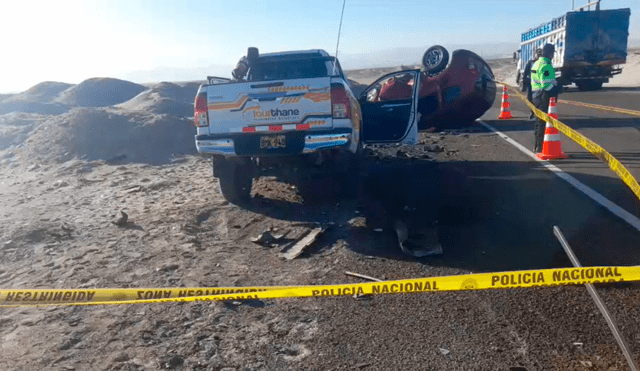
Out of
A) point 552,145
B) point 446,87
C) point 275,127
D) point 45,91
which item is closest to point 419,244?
point 275,127

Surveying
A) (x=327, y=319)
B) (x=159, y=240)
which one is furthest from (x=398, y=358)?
(x=159, y=240)

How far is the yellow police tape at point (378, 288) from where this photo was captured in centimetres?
323

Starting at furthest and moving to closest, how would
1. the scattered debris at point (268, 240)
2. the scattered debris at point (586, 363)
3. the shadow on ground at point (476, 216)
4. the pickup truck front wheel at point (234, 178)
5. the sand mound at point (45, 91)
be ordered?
1. the sand mound at point (45, 91)
2. the pickup truck front wheel at point (234, 178)
3. the scattered debris at point (268, 240)
4. the shadow on ground at point (476, 216)
5. the scattered debris at point (586, 363)

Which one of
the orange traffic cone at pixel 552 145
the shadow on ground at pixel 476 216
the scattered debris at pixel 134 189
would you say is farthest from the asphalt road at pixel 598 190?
the scattered debris at pixel 134 189

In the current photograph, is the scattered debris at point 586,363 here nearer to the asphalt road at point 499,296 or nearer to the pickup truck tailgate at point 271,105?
the asphalt road at point 499,296

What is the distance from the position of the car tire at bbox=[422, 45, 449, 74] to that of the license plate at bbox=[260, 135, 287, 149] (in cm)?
660

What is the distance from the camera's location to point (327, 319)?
3.93 m

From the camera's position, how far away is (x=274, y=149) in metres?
6.68

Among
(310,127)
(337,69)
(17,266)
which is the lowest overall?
(17,266)

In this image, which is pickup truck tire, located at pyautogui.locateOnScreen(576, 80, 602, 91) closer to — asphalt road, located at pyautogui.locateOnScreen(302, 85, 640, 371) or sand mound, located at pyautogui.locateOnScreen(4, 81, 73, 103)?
asphalt road, located at pyautogui.locateOnScreen(302, 85, 640, 371)

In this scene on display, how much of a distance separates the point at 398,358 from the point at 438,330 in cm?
44

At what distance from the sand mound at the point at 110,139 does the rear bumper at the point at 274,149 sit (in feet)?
17.0

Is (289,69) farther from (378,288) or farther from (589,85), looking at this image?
(589,85)

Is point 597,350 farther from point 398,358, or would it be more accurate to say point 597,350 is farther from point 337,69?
point 337,69
